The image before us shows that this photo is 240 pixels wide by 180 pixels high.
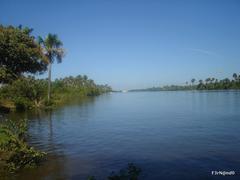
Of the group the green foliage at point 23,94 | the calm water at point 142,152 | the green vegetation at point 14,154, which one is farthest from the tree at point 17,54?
the green foliage at point 23,94

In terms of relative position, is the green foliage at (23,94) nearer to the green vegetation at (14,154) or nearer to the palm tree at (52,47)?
the palm tree at (52,47)

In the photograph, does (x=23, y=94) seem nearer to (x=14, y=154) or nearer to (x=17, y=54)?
(x=17, y=54)

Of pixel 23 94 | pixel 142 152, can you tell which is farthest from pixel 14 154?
pixel 23 94

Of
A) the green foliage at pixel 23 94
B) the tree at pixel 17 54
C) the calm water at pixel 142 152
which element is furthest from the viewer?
the green foliage at pixel 23 94

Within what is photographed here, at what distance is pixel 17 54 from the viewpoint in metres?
17.9

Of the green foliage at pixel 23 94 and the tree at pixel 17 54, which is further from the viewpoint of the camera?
the green foliage at pixel 23 94

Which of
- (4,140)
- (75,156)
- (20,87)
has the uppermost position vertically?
(20,87)

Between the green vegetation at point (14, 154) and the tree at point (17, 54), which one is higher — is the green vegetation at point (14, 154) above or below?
below

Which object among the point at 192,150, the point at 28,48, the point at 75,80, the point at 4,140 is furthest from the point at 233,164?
the point at 75,80

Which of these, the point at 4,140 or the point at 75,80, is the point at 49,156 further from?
the point at 75,80

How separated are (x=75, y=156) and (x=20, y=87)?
3708 cm

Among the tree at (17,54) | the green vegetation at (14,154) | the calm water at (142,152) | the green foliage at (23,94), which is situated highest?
the tree at (17,54)

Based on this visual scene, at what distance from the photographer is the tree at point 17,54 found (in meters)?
17.7

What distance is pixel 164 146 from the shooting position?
18.0 m
